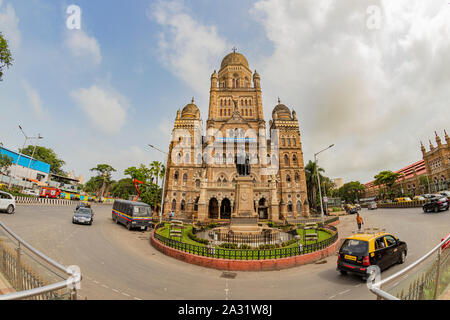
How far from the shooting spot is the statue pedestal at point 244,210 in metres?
16.3

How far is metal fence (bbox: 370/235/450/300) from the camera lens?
324 cm

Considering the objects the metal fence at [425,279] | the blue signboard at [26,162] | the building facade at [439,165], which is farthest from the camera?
the blue signboard at [26,162]

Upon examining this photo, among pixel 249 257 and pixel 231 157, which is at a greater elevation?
pixel 231 157

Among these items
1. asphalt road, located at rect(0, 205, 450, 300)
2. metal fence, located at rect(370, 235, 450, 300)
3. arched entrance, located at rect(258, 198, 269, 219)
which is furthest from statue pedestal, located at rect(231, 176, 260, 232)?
arched entrance, located at rect(258, 198, 269, 219)

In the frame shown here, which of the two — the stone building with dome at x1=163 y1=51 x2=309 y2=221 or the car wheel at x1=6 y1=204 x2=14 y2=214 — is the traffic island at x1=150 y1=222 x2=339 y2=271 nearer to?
the car wheel at x1=6 y1=204 x2=14 y2=214

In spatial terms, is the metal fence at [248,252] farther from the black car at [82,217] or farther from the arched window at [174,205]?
the arched window at [174,205]

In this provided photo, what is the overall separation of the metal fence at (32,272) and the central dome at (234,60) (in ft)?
168

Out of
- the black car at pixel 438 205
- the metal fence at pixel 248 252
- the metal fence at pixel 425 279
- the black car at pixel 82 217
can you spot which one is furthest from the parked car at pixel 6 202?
the black car at pixel 438 205

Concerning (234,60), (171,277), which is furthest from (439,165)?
(171,277)

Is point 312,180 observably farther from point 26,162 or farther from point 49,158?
point 49,158

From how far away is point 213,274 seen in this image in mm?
8391

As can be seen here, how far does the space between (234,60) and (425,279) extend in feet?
173

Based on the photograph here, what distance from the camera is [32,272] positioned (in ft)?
11.9
